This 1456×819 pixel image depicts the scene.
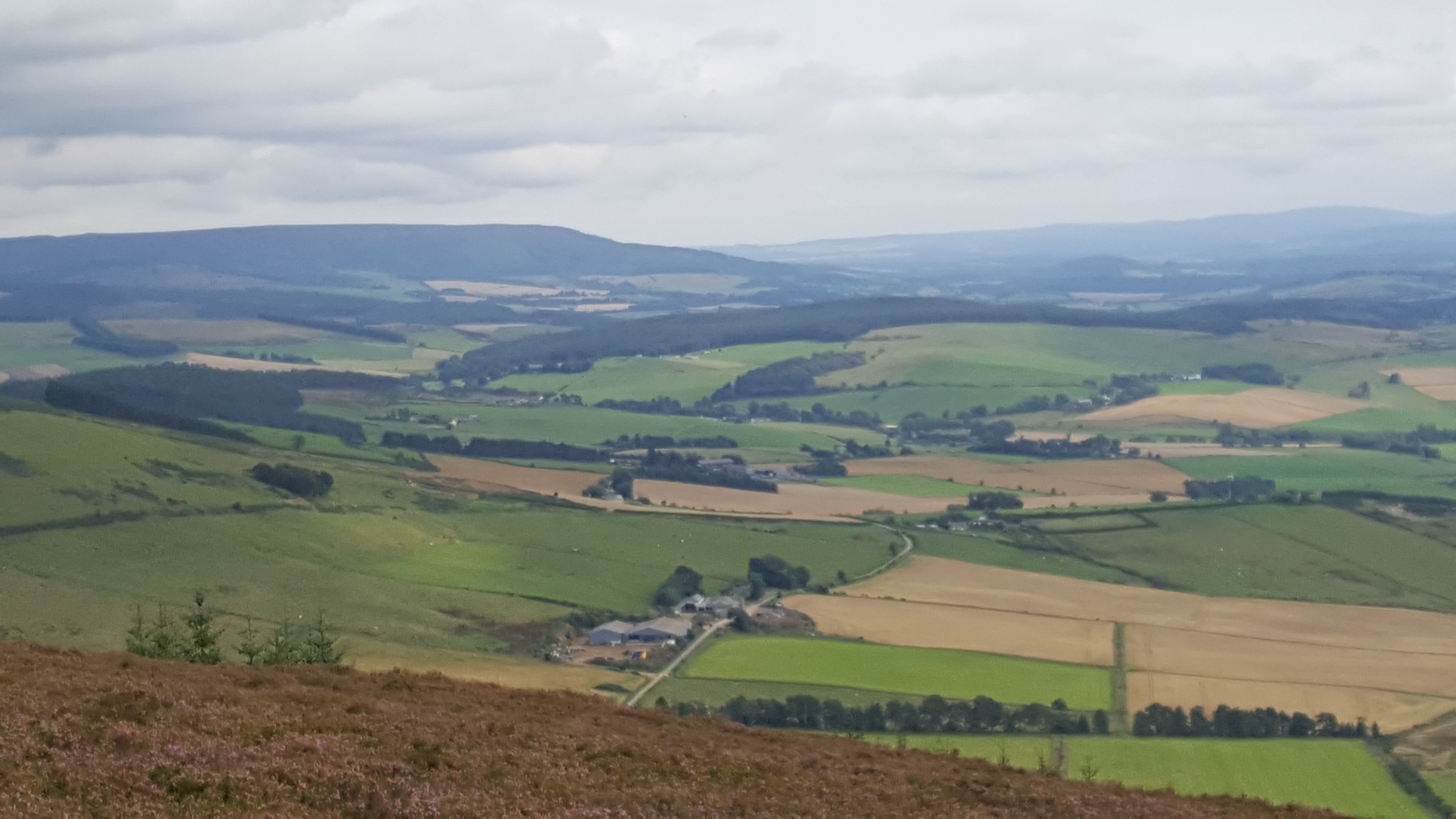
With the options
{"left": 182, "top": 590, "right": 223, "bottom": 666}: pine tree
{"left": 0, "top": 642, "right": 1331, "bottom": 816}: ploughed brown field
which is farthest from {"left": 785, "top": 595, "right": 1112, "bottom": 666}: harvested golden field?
{"left": 0, "top": 642, "right": 1331, "bottom": 816}: ploughed brown field

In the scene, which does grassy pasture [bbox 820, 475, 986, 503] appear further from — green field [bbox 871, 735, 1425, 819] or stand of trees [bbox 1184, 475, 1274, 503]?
green field [bbox 871, 735, 1425, 819]

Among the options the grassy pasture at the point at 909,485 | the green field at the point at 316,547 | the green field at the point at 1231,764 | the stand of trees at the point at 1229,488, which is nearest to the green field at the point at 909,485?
the grassy pasture at the point at 909,485

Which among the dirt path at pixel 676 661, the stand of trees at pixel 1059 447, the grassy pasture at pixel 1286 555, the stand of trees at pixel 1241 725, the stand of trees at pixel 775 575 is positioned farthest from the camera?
the stand of trees at pixel 1059 447

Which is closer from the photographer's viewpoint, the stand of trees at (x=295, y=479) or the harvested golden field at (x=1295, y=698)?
the harvested golden field at (x=1295, y=698)

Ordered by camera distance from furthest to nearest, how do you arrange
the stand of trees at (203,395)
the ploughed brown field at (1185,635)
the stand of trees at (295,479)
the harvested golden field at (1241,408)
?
the harvested golden field at (1241,408), the stand of trees at (203,395), the stand of trees at (295,479), the ploughed brown field at (1185,635)

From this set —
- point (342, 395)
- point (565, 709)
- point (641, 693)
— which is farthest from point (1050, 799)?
point (342, 395)

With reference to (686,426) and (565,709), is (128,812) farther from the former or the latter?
(686,426)

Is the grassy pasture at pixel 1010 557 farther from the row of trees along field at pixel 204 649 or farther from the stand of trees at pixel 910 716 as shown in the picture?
→ the row of trees along field at pixel 204 649

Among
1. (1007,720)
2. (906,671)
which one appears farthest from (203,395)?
(1007,720)
